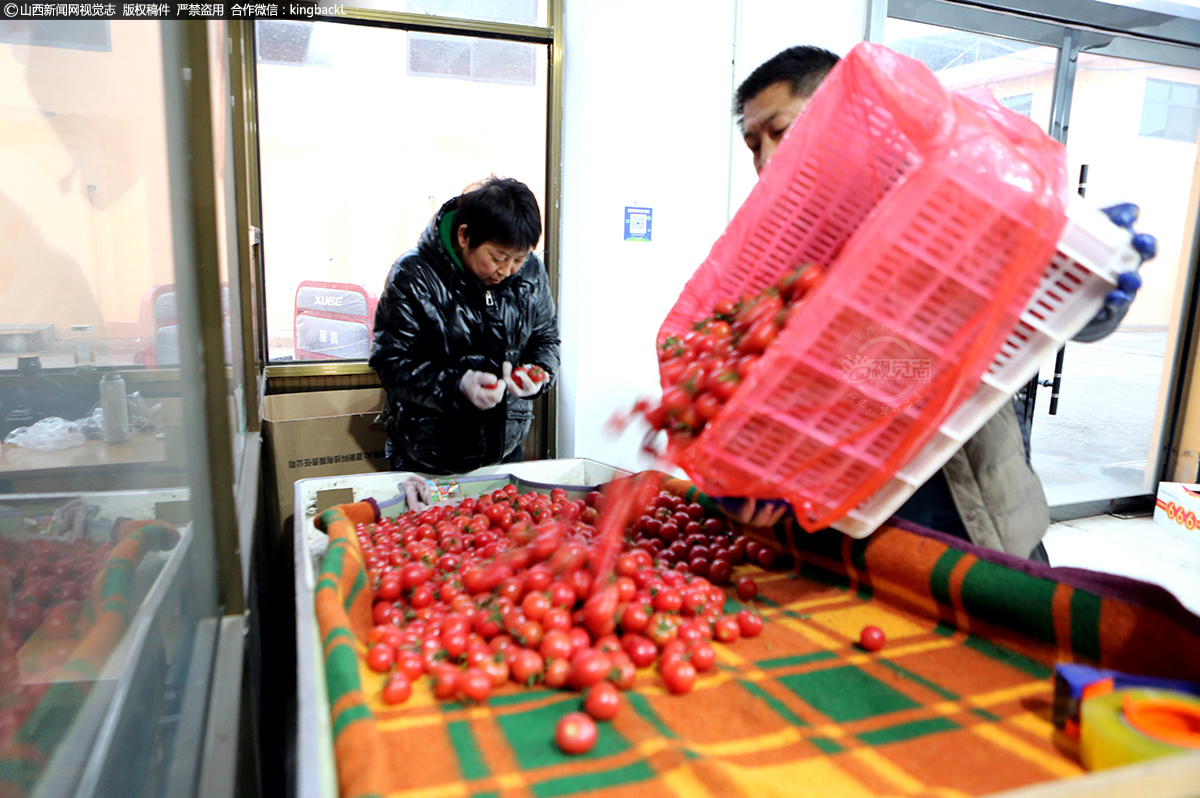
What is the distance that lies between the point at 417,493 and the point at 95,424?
113 cm

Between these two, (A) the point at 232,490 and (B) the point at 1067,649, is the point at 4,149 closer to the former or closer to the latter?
(A) the point at 232,490

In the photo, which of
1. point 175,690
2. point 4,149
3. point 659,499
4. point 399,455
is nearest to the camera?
point 4,149

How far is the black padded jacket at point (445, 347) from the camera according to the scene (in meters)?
2.31

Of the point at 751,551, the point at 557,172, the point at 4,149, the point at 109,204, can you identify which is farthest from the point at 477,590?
the point at 557,172

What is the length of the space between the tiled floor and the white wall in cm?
235

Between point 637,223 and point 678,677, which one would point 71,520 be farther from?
point 637,223

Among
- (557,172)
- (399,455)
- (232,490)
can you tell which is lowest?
(399,455)

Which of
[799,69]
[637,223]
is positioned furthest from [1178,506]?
[799,69]

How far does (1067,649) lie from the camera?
954 millimetres

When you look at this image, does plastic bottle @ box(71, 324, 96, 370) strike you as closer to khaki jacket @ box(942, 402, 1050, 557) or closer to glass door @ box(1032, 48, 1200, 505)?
khaki jacket @ box(942, 402, 1050, 557)

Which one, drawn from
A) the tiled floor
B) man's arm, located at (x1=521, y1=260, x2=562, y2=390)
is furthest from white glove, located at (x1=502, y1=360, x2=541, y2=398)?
the tiled floor

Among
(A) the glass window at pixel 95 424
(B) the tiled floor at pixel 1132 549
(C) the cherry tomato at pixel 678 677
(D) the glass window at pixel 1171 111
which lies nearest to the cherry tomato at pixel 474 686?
(C) the cherry tomato at pixel 678 677

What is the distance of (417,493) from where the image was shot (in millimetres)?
1801

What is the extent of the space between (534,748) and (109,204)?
2.47ft
